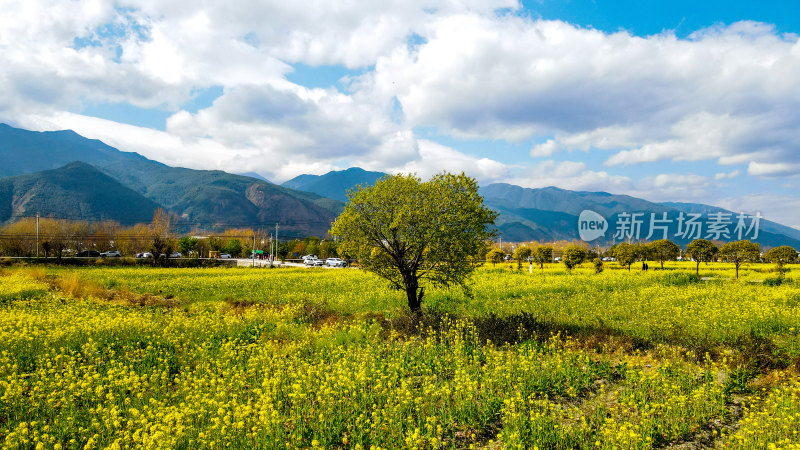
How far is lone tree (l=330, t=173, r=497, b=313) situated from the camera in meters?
15.0

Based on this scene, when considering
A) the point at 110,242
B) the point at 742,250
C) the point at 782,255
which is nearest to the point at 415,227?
the point at 742,250

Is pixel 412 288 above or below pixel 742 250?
below

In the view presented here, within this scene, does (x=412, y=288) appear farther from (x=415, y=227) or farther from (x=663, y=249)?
(x=663, y=249)

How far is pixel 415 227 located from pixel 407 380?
24.0 ft

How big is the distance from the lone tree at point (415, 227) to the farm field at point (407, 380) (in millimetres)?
2271

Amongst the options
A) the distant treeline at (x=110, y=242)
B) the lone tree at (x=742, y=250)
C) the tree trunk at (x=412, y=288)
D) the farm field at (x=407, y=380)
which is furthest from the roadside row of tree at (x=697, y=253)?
the distant treeline at (x=110, y=242)

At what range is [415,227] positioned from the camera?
15.2 meters

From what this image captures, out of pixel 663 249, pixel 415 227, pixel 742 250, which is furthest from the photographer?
pixel 663 249

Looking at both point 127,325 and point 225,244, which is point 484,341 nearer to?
point 127,325

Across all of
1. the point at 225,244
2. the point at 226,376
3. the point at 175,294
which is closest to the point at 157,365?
the point at 226,376

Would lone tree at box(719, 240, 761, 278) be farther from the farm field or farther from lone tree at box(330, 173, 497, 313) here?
lone tree at box(330, 173, 497, 313)

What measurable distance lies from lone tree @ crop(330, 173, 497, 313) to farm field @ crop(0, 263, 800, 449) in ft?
7.45

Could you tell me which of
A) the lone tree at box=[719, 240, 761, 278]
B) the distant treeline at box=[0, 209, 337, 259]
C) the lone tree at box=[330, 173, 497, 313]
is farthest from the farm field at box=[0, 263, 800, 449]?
the distant treeline at box=[0, 209, 337, 259]

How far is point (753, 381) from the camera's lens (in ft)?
30.2
